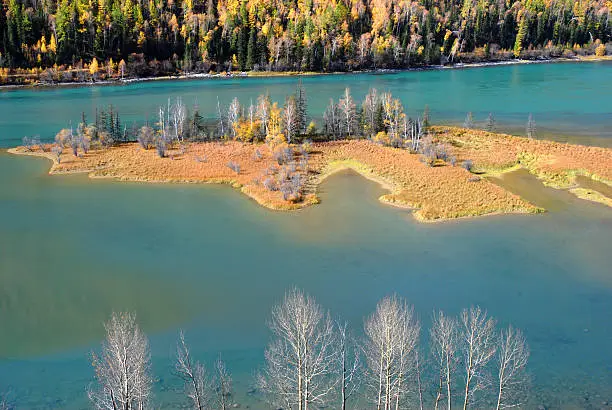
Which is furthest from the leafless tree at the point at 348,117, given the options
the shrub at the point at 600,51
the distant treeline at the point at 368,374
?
the shrub at the point at 600,51

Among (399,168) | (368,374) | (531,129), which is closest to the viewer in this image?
(368,374)

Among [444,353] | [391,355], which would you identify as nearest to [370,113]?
[444,353]

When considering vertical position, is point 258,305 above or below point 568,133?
below

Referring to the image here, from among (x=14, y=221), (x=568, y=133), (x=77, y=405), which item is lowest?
(x=77, y=405)

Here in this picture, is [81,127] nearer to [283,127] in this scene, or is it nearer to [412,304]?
[283,127]

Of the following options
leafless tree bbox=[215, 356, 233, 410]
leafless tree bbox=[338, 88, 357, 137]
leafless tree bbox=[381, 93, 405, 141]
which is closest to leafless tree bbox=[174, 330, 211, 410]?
leafless tree bbox=[215, 356, 233, 410]

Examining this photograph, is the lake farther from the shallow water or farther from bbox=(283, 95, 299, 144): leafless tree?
bbox=(283, 95, 299, 144): leafless tree

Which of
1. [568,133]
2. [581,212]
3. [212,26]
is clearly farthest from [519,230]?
[212,26]

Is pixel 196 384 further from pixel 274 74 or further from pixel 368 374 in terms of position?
pixel 274 74

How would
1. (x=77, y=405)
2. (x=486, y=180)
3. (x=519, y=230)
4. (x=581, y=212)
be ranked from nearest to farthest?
(x=77, y=405), (x=519, y=230), (x=581, y=212), (x=486, y=180)
